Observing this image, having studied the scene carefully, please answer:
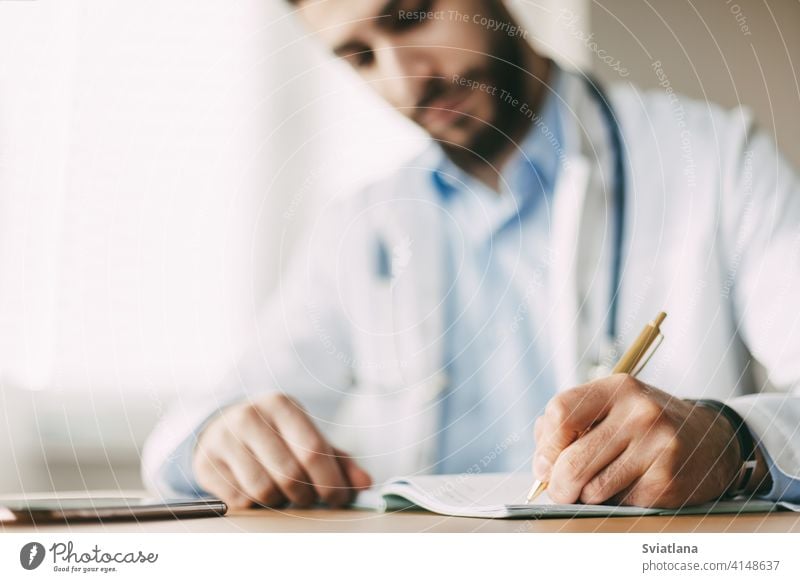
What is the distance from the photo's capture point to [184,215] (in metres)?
0.46

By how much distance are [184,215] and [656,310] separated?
284mm

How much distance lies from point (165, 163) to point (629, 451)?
30 centimetres

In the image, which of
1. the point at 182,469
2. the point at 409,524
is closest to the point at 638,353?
the point at 409,524

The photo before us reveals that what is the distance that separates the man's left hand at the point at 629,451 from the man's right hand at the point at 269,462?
0.37 ft

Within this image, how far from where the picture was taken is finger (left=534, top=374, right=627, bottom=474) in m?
0.37

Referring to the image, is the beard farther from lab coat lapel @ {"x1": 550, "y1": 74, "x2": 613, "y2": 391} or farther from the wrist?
the wrist

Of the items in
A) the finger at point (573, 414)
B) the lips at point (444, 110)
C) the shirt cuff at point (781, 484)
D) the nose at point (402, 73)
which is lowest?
the shirt cuff at point (781, 484)

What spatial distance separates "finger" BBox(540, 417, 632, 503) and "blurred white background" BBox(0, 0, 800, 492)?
0.66 ft

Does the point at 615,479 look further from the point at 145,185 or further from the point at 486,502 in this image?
the point at 145,185

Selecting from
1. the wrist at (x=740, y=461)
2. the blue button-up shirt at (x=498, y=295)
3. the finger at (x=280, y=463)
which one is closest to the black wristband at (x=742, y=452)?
the wrist at (x=740, y=461)

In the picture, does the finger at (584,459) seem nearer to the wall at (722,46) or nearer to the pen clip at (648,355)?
the pen clip at (648,355)

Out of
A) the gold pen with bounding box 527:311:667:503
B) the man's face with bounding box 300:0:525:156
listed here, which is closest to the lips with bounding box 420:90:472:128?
the man's face with bounding box 300:0:525:156

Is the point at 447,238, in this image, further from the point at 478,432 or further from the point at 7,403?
the point at 7,403

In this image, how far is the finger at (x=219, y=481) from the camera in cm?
41
